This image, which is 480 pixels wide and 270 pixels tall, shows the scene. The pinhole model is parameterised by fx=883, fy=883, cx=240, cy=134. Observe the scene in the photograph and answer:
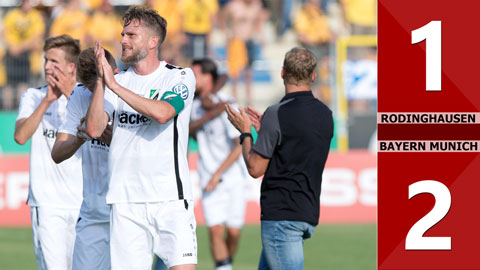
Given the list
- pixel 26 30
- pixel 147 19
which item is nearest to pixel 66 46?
pixel 147 19

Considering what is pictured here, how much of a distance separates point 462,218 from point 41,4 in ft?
52.7

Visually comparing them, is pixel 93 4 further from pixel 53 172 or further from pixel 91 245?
pixel 91 245

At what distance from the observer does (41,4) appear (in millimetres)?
19453

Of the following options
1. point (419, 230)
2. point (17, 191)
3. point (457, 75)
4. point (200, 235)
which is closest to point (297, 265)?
point (419, 230)

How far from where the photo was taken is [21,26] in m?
19.2

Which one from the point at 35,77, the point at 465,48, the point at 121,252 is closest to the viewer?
the point at 465,48

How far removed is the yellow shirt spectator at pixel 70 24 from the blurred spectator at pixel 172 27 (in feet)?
4.92

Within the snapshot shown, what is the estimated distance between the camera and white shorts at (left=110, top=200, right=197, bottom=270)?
237 inches

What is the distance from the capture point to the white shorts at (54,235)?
7398mm

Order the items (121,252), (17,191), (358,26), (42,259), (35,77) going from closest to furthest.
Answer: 1. (121,252)
2. (42,259)
3. (17,191)
4. (35,77)
5. (358,26)

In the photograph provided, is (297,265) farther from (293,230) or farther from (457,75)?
(457,75)

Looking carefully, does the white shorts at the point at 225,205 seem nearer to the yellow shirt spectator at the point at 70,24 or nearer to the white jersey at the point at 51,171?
the white jersey at the point at 51,171

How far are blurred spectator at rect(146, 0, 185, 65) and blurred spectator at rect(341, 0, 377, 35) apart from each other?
3.96m

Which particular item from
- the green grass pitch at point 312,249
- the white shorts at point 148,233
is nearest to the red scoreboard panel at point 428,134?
the white shorts at point 148,233
